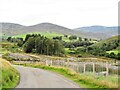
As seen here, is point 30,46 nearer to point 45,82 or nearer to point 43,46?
point 43,46

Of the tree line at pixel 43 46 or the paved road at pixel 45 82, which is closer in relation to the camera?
the paved road at pixel 45 82

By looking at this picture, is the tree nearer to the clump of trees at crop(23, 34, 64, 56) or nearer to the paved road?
the clump of trees at crop(23, 34, 64, 56)

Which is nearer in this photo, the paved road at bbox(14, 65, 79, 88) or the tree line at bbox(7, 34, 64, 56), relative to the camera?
the paved road at bbox(14, 65, 79, 88)

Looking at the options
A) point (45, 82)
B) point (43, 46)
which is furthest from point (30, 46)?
point (45, 82)

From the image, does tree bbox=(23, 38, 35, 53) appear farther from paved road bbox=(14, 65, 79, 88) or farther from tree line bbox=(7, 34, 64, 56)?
paved road bbox=(14, 65, 79, 88)

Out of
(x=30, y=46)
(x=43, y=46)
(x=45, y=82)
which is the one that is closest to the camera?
(x=45, y=82)

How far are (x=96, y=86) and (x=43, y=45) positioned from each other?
10685cm

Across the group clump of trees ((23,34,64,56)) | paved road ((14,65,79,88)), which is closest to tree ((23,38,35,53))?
clump of trees ((23,34,64,56))

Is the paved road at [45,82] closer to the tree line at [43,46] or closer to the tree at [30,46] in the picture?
the tree line at [43,46]

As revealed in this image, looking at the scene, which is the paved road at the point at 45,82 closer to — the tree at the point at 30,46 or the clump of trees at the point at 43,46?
the clump of trees at the point at 43,46

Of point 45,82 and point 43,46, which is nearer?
point 45,82

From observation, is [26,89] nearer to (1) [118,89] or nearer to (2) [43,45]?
(1) [118,89]

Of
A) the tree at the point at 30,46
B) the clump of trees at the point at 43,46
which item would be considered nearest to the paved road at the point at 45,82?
the clump of trees at the point at 43,46

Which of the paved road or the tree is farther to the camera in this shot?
the tree
